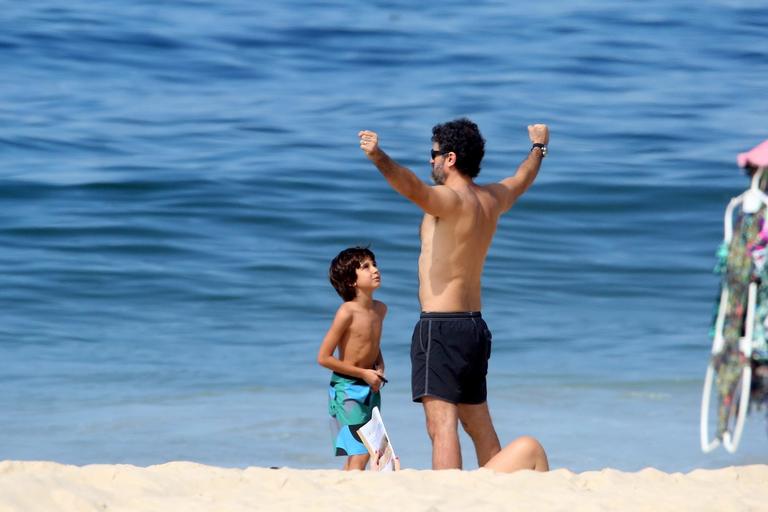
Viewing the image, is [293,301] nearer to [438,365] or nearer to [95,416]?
[95,416]

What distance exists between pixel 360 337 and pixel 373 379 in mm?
196

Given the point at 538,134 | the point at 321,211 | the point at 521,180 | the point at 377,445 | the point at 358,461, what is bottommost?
the point at 321,211

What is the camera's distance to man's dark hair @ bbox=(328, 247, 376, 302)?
6285 mm

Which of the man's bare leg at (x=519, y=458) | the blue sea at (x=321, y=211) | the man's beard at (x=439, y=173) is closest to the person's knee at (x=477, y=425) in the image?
the man's bare leg at (x=519, y=458)

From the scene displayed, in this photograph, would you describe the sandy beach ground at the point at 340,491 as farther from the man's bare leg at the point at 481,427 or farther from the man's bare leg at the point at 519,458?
the man's bare leg at the point at 481,427

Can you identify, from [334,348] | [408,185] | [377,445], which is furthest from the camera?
[334,348]

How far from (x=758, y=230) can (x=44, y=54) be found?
20681 millimetres

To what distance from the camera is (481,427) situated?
5926 millimetres

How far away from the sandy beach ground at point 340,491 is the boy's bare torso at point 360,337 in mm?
758

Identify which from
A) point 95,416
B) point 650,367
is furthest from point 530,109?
point 95,416

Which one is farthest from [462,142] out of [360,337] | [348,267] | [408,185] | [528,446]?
[528,446]

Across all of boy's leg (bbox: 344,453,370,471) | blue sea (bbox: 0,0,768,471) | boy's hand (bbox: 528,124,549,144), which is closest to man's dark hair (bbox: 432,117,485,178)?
boy's hand (bbox: 528,124,549,144)

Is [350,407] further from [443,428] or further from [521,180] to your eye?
[521,180]

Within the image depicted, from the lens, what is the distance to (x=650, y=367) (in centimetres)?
1052
